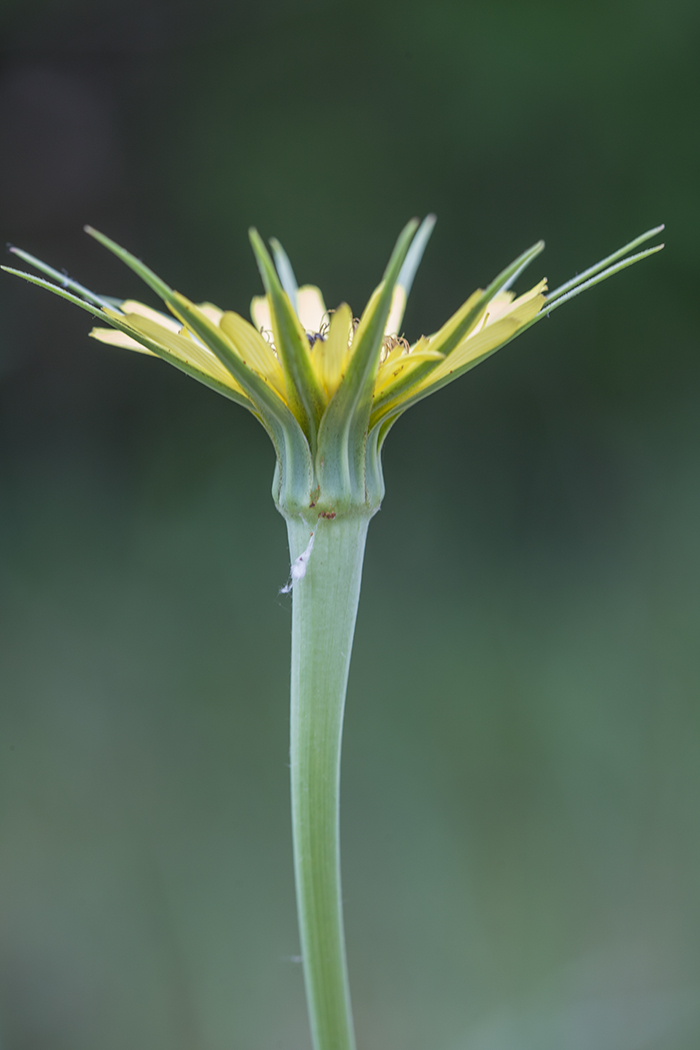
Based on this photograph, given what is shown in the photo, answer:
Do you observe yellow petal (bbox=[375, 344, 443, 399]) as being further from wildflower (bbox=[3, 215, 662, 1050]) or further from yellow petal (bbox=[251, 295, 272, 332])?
yellow petal (bbox=[251, 295, 272, 332])

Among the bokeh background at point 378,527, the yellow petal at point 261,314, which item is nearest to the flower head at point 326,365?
the yellow petal at point 261,314

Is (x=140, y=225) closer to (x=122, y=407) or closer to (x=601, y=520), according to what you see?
(x=122, y=407)

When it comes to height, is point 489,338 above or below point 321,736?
above

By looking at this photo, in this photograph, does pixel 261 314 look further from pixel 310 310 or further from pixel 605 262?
pixel 605 262

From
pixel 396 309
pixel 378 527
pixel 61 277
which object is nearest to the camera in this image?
pixel 61 277

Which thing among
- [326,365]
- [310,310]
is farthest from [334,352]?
[310,310]

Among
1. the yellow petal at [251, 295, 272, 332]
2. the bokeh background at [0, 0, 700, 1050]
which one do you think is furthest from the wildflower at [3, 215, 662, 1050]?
the bokeh background at [0, 0, 700, 1050]

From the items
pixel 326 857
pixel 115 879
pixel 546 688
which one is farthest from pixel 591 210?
pixel 115 879
